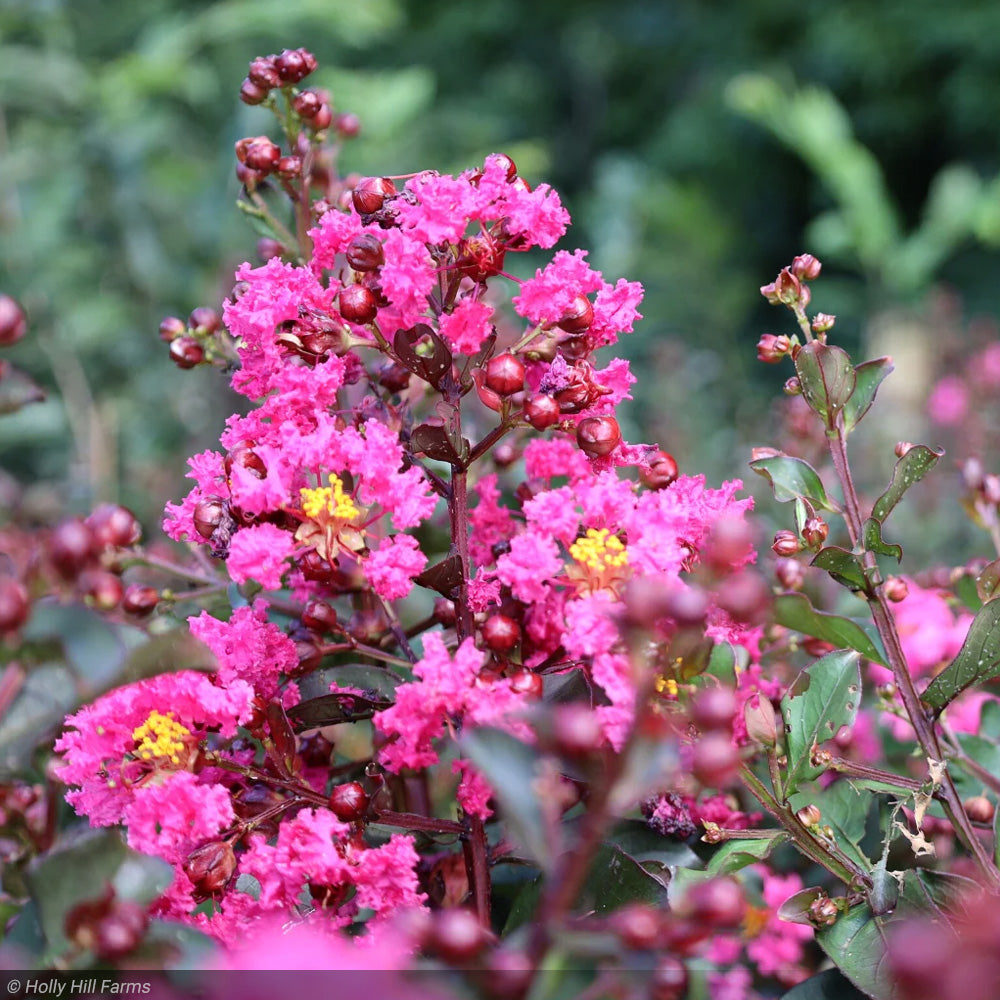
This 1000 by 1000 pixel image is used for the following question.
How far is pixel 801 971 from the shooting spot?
712 millimetres

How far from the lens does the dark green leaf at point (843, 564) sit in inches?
24.2

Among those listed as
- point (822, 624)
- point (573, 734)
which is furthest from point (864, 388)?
point (573, 734)

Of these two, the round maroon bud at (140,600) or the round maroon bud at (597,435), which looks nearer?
the round maroon bud at (597,435)

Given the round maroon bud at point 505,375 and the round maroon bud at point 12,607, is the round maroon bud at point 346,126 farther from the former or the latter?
the round maroon bud at point 12,607

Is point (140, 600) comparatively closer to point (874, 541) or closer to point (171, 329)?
point (171, 329)

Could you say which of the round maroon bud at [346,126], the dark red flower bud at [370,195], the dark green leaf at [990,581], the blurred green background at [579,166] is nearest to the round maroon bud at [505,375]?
the dark red flower bud at [370,195]

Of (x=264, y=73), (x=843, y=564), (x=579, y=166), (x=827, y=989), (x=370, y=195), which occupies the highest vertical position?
(x=579, y=166)

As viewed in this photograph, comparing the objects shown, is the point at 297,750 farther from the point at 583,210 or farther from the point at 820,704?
the point at 583,210

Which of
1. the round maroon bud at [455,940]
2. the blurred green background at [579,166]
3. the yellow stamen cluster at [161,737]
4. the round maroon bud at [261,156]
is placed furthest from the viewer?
the blurred green background at [579,166]

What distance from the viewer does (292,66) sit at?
78 cm

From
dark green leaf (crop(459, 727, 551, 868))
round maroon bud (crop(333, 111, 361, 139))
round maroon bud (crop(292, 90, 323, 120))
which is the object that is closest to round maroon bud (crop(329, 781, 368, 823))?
dark green leaf (crop(459, 727, 551, 868))

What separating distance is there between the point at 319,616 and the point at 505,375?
175 millimetres

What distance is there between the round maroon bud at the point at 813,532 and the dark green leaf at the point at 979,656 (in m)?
0.10

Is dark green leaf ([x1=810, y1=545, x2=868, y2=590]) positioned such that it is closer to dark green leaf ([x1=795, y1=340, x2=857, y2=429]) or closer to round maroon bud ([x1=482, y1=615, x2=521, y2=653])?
dark green leaf ([x1=795, y1=340, x2=857, y2=429])
